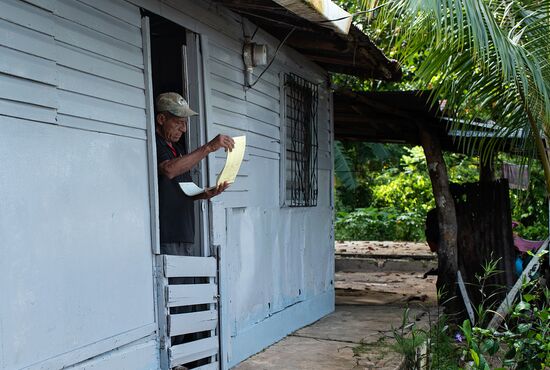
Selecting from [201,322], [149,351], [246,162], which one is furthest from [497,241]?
[149,351]

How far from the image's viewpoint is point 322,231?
7.74m

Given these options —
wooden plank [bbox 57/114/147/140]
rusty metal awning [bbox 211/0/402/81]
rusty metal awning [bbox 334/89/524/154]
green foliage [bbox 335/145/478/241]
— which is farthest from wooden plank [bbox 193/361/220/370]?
green foliage [bbox 335/145/478/241]

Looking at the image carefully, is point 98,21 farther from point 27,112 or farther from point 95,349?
point 95,349

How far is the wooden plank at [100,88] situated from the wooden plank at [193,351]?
5.17 feet

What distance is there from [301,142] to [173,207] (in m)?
2.84

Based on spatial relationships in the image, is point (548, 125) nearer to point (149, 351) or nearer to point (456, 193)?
point (456, 193)

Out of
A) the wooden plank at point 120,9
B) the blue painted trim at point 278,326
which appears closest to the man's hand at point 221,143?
the wooden plank at point 120,9

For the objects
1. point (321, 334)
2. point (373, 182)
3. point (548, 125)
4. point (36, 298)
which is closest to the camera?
point (36, 298)

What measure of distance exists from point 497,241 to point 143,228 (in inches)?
198

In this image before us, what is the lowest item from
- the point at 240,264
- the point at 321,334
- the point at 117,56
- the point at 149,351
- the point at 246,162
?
the point at 321,334

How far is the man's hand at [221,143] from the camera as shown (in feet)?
13.9

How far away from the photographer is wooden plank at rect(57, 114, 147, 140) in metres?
3.48

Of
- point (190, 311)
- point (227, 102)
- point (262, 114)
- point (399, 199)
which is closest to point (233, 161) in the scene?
point (190, 311)

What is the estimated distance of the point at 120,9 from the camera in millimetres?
4035
